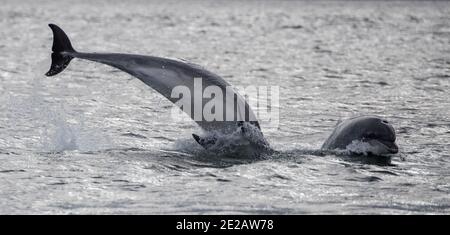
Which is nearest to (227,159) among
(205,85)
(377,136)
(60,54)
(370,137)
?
(205,85)

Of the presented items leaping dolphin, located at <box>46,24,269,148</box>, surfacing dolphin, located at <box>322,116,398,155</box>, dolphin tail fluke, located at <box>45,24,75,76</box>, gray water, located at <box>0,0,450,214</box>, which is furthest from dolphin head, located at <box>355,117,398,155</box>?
dolphin tail fluke, located at <box>45,24,75,76</box>

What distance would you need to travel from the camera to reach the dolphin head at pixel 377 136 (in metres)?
15.0

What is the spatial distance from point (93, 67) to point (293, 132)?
1236cm

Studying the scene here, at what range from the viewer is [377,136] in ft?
49.4

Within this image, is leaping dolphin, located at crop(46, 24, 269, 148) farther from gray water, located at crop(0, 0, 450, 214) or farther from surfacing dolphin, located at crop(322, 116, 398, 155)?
surfacing dolphin, located at crop(322, 116, 398, 155)

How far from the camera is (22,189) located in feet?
42.5

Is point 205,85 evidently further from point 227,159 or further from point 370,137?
point 370,137

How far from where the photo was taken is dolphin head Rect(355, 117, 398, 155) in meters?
15.0

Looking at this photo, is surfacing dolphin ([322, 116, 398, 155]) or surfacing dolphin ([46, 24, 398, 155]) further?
surfacing dolphin ([322, 116, 398, 155])

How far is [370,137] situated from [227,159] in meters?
2.39

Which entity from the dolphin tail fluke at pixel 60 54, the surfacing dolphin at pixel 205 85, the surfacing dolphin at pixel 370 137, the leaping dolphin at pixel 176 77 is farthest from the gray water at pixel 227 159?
the dolphin tail fluke at pixel 60 54

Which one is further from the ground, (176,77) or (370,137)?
(176,77)
